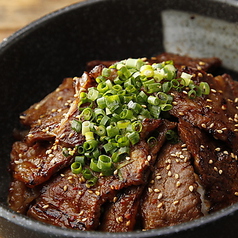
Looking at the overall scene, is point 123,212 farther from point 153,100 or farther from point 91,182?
point 153,100

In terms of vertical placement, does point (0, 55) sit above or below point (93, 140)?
above

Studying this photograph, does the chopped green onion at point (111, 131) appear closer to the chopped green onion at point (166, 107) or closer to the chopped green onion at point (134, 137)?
the chopped green onion at point (134, 137)

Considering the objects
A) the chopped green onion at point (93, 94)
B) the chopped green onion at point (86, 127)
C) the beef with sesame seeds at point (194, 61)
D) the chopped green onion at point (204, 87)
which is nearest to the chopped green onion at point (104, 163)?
the chopped green onion at point (86, 127)

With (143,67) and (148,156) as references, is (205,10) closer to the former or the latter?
(143,67)

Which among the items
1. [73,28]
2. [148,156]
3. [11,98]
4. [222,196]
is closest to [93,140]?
[148,156]

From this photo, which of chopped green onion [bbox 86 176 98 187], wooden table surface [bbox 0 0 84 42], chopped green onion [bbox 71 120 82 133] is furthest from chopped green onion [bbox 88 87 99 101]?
wooden table surface [bbox 0 0 84 42]

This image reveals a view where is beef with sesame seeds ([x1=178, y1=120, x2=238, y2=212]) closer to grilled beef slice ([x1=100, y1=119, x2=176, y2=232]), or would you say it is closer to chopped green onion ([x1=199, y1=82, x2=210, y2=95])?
grilled beef slice ([x1=100, y1=119, x2=176, y2=232])
